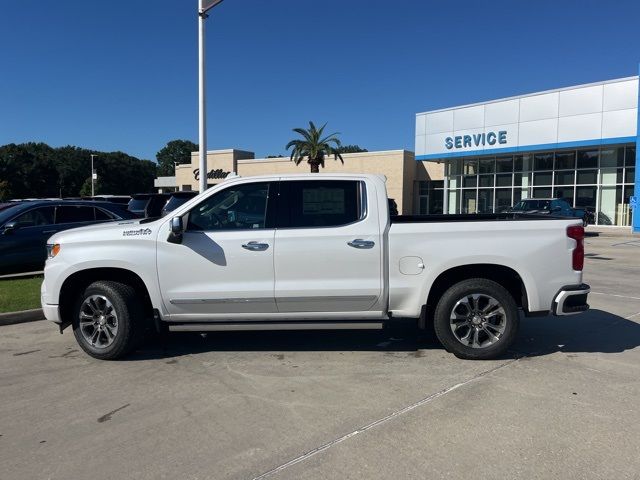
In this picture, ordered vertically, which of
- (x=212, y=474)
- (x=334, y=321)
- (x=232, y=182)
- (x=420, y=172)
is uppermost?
(x=420, y=172)

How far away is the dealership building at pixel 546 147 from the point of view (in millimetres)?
28609

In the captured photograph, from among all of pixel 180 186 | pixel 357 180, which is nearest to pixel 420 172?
pixel 180 186

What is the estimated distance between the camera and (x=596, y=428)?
3965 millimetres

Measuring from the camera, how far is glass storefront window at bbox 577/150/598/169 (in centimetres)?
3062

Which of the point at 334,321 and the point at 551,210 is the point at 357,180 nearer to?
the point at 334,321

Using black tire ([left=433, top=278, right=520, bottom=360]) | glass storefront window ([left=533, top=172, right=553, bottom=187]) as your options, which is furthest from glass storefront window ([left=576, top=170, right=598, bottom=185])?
black tire ([left=433, top=278, right=520, bottom=360])

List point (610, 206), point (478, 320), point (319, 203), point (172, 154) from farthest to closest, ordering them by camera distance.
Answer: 1. point (172, 154)
2. point (610, 206)
3. point (319, 203)
4. point (478, 320)

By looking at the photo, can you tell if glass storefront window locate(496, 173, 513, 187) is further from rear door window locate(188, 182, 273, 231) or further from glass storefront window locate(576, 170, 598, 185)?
rear door window locate(188, 182, 273, 231)

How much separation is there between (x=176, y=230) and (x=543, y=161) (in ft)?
106

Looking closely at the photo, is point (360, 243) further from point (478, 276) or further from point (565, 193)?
point (565, 193)

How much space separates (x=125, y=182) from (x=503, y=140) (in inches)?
3415

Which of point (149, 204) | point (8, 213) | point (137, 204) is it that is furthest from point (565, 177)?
point (8, 213)

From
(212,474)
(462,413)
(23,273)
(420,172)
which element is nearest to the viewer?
(212,474)

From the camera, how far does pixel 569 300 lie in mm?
5453
